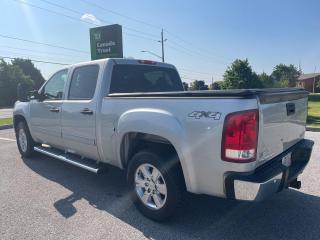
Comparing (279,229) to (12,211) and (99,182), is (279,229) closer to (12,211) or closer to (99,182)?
(99,182)

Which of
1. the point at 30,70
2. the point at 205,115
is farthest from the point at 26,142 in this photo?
the point at 30,70

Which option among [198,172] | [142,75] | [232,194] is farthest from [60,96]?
[232,194]

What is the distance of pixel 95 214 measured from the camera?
151 inches

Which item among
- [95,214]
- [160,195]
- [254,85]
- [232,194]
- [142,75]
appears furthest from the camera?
[254,85]

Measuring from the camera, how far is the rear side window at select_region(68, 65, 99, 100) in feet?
14.7

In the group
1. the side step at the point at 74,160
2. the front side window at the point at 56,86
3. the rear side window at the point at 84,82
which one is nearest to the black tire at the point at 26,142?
the side step at the point at 74,160

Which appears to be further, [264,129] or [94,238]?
[94,238]

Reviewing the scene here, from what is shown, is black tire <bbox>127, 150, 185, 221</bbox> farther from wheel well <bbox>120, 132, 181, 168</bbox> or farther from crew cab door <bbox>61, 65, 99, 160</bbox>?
crew cab door <bbox>61, 65, 99, 160</bbox>

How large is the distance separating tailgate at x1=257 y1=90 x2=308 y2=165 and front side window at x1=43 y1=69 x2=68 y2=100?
346cm

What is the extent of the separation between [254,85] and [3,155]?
36185 mm

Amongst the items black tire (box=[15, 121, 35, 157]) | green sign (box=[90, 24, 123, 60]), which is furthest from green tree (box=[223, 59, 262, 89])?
black tire (box=[15, 121, 35, 157])

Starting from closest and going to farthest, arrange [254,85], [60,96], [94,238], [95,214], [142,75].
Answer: [94,238] → [95,214] → [142,75] → [60,96] → [254,85]

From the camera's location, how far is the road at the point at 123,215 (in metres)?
3.32

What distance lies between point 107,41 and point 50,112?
17282 mm
